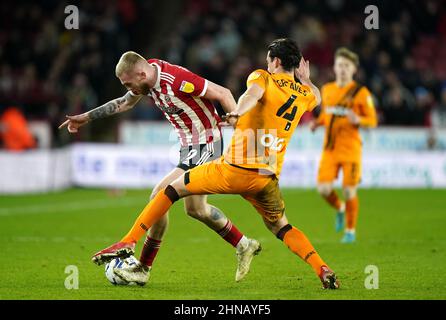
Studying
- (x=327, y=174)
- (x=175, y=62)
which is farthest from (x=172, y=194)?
(x=175, y=62)

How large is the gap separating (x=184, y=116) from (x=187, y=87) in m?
0.38

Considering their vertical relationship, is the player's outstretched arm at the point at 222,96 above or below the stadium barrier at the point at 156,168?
above

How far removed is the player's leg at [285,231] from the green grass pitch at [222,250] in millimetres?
187

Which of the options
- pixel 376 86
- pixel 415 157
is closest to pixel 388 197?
pixel 415 157

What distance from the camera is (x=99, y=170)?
836 inches

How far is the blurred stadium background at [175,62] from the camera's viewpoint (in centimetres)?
2014

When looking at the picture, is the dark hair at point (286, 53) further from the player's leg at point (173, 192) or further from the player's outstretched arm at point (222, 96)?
the player's leg at point (173, 192)

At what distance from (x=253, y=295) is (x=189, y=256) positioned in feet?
10.2

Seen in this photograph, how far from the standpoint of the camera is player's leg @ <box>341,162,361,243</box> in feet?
40.6

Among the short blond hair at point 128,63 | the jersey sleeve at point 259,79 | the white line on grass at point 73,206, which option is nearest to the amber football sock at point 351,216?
the jersey sleeve at point 259,79

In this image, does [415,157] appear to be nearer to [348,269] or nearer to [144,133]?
[144,133]

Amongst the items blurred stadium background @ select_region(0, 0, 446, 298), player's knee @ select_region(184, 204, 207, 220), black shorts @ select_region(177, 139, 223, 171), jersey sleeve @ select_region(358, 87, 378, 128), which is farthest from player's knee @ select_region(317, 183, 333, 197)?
player's knee @ select_region(184, 204, 207, 220)

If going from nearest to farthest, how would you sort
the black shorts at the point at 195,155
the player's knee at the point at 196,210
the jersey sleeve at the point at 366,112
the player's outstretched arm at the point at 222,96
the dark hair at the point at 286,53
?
the dark hair at the point at 286,53 < the player's outstretched arm at the point at 222,96 < the player's knee at the point at 196,210 < the black shorts at the point at 195,155 < the jersey sleeve at the point at 366,112

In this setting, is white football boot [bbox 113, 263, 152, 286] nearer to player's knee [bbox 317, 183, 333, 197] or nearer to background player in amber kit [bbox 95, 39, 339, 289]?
background player in amber kit [bbox 95, 39, 339, 289]
